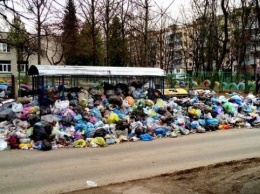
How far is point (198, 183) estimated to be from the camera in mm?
5715

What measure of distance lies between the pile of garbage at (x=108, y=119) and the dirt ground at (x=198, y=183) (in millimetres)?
4051

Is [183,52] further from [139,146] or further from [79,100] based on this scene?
[139,146]

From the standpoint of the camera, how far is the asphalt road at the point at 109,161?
618 centimetres

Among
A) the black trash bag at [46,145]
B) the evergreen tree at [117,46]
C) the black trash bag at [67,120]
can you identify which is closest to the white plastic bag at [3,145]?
the black trash bag at [46,145]

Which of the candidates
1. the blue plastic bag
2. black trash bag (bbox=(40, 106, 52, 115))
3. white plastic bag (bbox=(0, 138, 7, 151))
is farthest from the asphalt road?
black trash bag (bbox=(40, 106, 52, 115))

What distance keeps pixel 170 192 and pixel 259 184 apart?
1423mm

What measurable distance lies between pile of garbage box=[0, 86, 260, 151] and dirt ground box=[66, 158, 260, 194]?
4.05m

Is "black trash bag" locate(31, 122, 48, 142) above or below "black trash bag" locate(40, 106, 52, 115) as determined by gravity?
below

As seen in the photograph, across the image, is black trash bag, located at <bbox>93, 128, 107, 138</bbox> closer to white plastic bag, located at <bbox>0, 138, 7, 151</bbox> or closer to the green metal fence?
white plastic bag, located at <bbox>0, 138, 7, 151</bbox>

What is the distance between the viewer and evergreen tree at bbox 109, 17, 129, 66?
3312 cm

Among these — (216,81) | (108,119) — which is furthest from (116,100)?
(216,81)

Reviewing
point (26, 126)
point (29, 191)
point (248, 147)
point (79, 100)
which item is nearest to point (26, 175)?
point (29, 191)

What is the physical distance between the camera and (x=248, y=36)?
37.3 m

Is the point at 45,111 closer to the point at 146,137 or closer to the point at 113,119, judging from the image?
the point at 113,119
